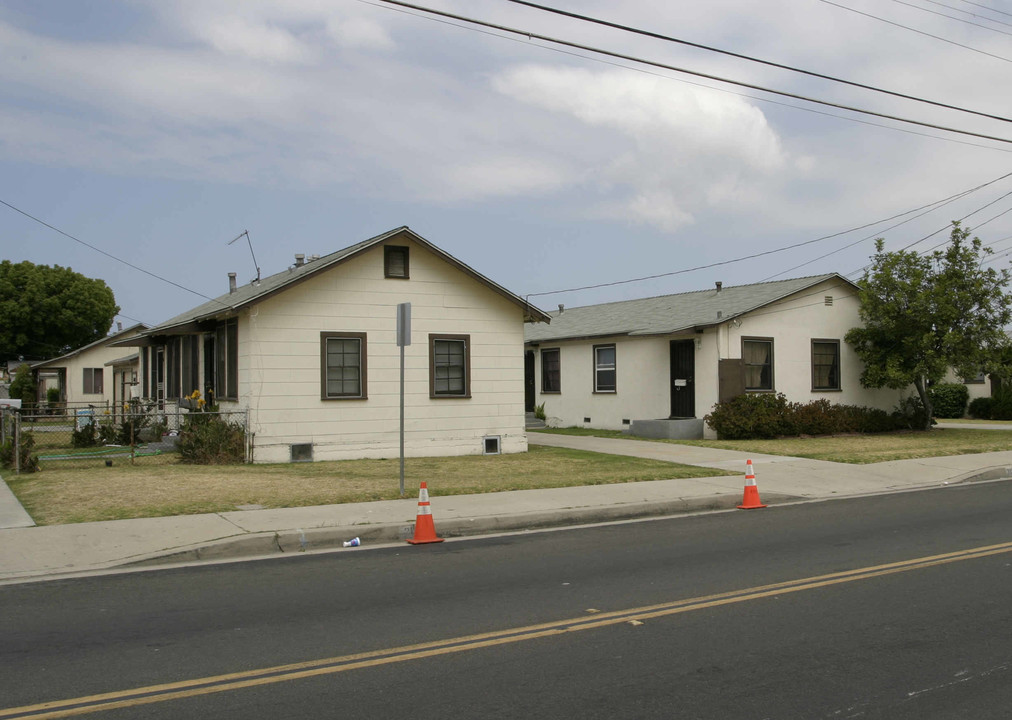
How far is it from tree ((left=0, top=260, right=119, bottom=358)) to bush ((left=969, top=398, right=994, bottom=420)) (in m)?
49.9

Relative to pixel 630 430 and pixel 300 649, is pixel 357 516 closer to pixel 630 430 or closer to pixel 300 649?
pixel 300 649

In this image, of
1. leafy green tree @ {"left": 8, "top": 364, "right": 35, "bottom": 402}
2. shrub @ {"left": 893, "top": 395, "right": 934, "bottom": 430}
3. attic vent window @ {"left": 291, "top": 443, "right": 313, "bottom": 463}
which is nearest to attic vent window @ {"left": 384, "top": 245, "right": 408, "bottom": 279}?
attic vent window @ {"left": 291, "top": 443, "right": 313, "bottom": 463}

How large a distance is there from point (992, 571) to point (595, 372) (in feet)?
64.1

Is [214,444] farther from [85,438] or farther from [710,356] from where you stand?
[710,356]

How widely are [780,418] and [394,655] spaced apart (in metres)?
19.3

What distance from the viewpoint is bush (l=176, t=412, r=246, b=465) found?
56.3ft

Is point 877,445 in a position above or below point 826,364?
below

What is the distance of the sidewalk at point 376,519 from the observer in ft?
30.8

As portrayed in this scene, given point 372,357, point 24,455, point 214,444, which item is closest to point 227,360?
point 214,444

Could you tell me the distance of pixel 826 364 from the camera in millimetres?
25719

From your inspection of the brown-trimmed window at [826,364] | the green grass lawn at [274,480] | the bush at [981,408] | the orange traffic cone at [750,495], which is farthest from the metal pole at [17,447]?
the bush at [981,408]

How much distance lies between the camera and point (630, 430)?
25.2m

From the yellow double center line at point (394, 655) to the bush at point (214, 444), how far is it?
12.0 meters

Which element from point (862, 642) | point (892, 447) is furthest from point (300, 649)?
point (892, 447)
